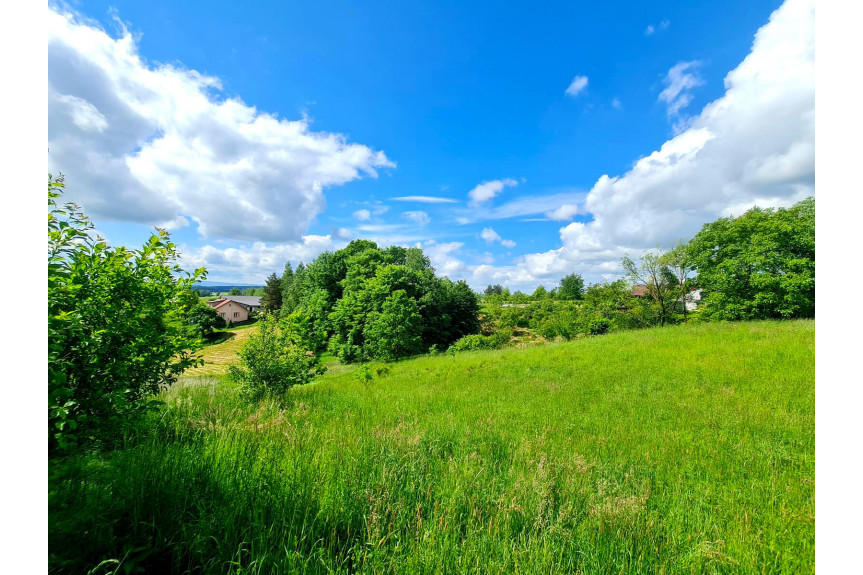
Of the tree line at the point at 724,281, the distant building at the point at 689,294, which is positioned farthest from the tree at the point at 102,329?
the distant building at the point at 689,294

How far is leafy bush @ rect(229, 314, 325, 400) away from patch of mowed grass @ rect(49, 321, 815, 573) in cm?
91

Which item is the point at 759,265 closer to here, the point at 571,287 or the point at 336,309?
the point at 336,309

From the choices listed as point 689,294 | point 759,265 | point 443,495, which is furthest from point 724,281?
point 443,495

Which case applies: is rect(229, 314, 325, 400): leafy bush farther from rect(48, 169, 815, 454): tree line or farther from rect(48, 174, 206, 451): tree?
rect(48, 174, 206, 451): tree

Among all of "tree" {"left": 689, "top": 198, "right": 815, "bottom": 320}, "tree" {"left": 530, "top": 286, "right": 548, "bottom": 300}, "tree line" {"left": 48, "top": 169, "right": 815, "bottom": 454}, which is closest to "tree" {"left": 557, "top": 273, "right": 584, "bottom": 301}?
"tree" {"left": 530, "top": 286, "right": 548, "bottom": 300}

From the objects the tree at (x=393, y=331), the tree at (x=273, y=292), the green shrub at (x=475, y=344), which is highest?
the tree at (x=273, y=292)

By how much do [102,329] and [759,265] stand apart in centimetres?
4103

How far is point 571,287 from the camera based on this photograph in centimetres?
7775

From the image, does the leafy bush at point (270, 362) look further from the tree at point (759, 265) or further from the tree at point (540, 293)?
the tree at point (540, 293)

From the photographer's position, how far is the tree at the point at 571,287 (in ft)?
247

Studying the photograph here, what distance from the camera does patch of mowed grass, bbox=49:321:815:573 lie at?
6.83 ft

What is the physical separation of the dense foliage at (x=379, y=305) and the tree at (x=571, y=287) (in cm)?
4539
